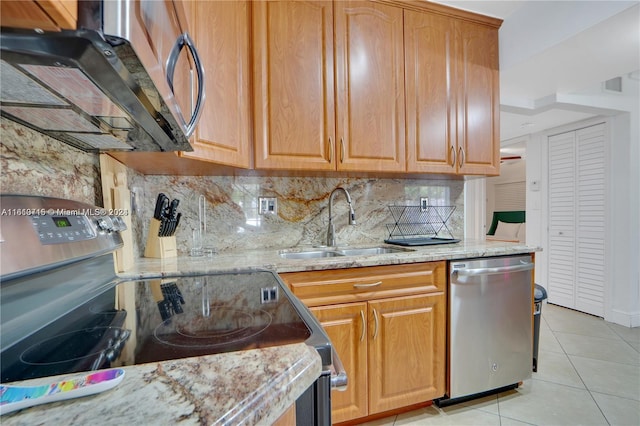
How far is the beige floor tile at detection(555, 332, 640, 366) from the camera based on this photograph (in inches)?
88.7

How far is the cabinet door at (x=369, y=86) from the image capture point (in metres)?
1.75

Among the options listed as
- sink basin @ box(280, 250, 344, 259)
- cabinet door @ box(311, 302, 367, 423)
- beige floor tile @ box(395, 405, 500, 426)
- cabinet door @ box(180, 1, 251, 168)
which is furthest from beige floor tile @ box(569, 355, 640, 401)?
cabinet door @ box(180, 1, 251, 168)

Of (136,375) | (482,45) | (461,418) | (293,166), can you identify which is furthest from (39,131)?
(482,45)

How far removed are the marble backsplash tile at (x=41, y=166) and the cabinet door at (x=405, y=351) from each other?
4.24 feet

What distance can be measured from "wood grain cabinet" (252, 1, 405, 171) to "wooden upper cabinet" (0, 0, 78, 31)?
4.10 ft

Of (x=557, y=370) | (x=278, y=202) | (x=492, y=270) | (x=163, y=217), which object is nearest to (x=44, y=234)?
(x=163, y=217)

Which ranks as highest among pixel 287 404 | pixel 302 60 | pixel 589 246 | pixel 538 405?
pixel 302 60

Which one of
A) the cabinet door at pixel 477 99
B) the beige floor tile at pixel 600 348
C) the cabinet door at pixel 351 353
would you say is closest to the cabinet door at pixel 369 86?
the cabinet door at pixel 477 99

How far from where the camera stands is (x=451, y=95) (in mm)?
1985

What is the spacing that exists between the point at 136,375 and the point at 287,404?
217mm

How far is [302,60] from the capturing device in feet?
5.51

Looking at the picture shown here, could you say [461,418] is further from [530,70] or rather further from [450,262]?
[530,70]

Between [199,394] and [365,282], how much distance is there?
1179 mm

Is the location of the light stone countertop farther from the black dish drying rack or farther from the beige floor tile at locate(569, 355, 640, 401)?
the beige floor tile at locate(569, 355, 640, 401)
